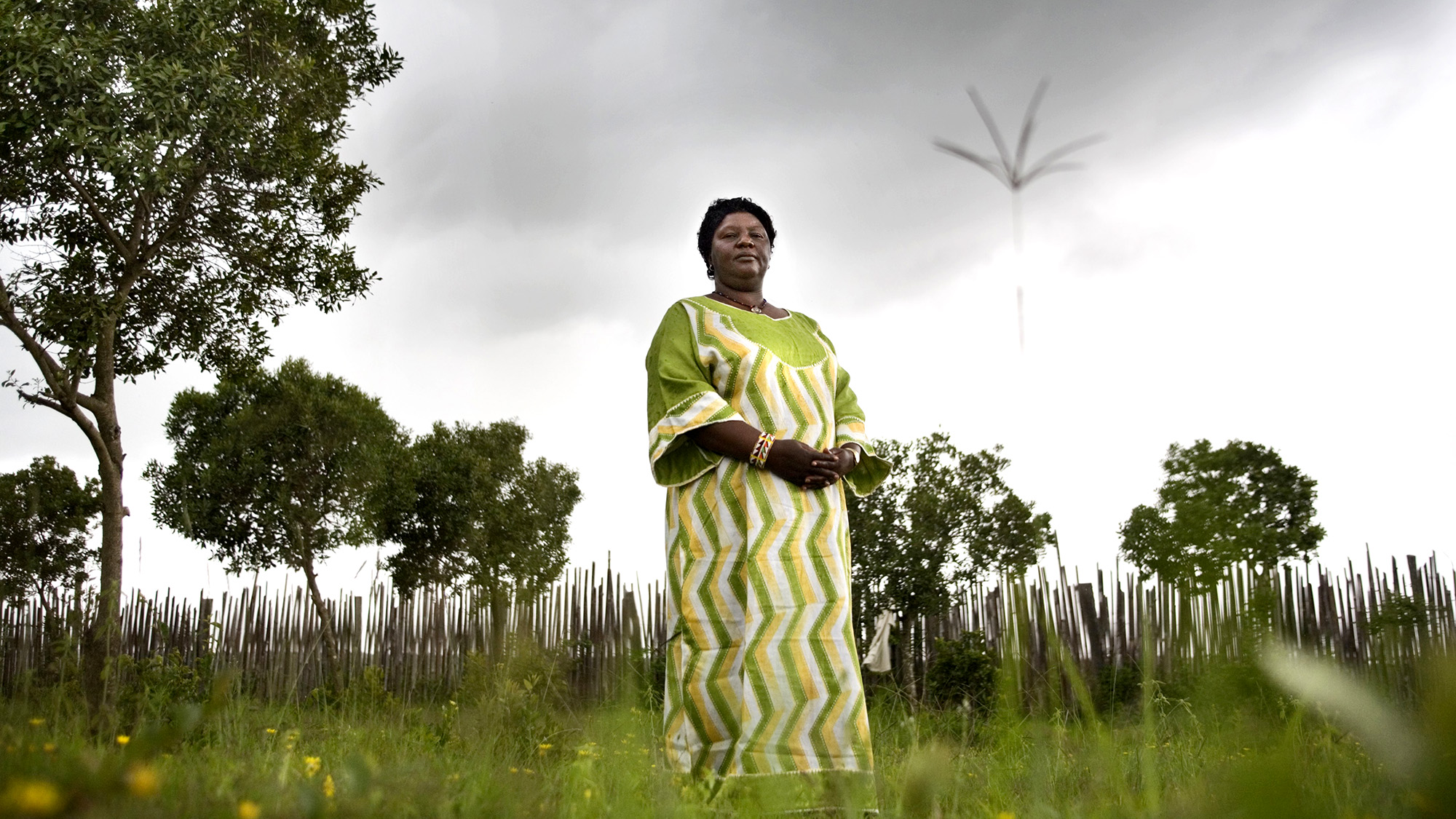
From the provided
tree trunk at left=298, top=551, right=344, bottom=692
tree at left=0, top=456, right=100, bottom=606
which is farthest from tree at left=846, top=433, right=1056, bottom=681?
tree at left=0, top=456, right=100, bottom=606

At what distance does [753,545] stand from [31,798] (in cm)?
225

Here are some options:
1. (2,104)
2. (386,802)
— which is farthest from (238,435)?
(386,802)

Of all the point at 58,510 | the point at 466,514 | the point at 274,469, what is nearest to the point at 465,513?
the point at 466,514

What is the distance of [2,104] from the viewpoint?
7809mm

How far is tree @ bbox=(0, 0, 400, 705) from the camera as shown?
791cm

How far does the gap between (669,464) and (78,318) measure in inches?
306

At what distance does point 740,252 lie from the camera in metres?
3.36

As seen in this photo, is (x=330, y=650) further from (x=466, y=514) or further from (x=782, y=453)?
(x=782, y=453)

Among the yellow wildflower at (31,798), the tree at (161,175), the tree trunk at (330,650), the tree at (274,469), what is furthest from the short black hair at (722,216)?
the tree at (274,469)

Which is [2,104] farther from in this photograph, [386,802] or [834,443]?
[386,802]

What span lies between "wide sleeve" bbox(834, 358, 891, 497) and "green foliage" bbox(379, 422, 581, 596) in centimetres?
1698

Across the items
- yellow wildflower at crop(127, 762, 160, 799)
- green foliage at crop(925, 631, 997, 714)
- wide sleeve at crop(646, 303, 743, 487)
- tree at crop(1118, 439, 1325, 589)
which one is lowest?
green foliage at crop(925, 631, 997, 714)

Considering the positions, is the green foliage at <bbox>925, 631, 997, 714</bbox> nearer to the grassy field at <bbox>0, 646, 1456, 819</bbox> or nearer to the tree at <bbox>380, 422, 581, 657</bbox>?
the grassy field at <bbox>0, 646, 1456, 819</bbox>

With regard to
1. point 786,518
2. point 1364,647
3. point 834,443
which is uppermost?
point 834,443
